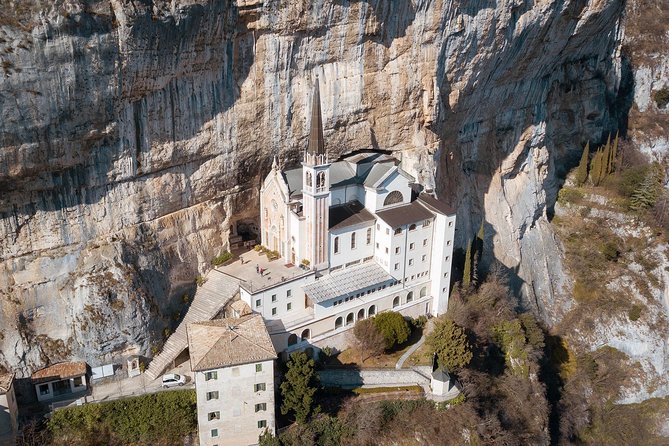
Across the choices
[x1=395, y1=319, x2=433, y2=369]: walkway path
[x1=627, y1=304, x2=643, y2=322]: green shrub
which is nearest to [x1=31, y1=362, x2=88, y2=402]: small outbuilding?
[x1=395, y1=319, x2=433, y2=369]: walkway path

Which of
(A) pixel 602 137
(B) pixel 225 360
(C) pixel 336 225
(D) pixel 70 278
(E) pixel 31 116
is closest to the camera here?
(E) pixel 31 116

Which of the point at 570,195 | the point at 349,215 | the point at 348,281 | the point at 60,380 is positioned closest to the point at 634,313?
the point at 570,195

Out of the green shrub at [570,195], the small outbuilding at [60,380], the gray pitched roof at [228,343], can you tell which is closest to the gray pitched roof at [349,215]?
the gray pitched roof at [228,343]

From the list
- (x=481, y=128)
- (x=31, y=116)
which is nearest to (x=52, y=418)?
(x=31, y=116)

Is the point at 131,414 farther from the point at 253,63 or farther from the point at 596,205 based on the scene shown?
the point at 596,205

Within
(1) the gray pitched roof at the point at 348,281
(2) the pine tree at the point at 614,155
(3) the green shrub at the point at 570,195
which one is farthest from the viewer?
(2) the pine tree at the point at 614,155

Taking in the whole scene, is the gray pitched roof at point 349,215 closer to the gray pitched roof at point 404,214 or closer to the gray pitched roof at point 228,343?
the gray pitched roof at point 404,214

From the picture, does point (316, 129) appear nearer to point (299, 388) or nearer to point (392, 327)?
point (392, 327)
